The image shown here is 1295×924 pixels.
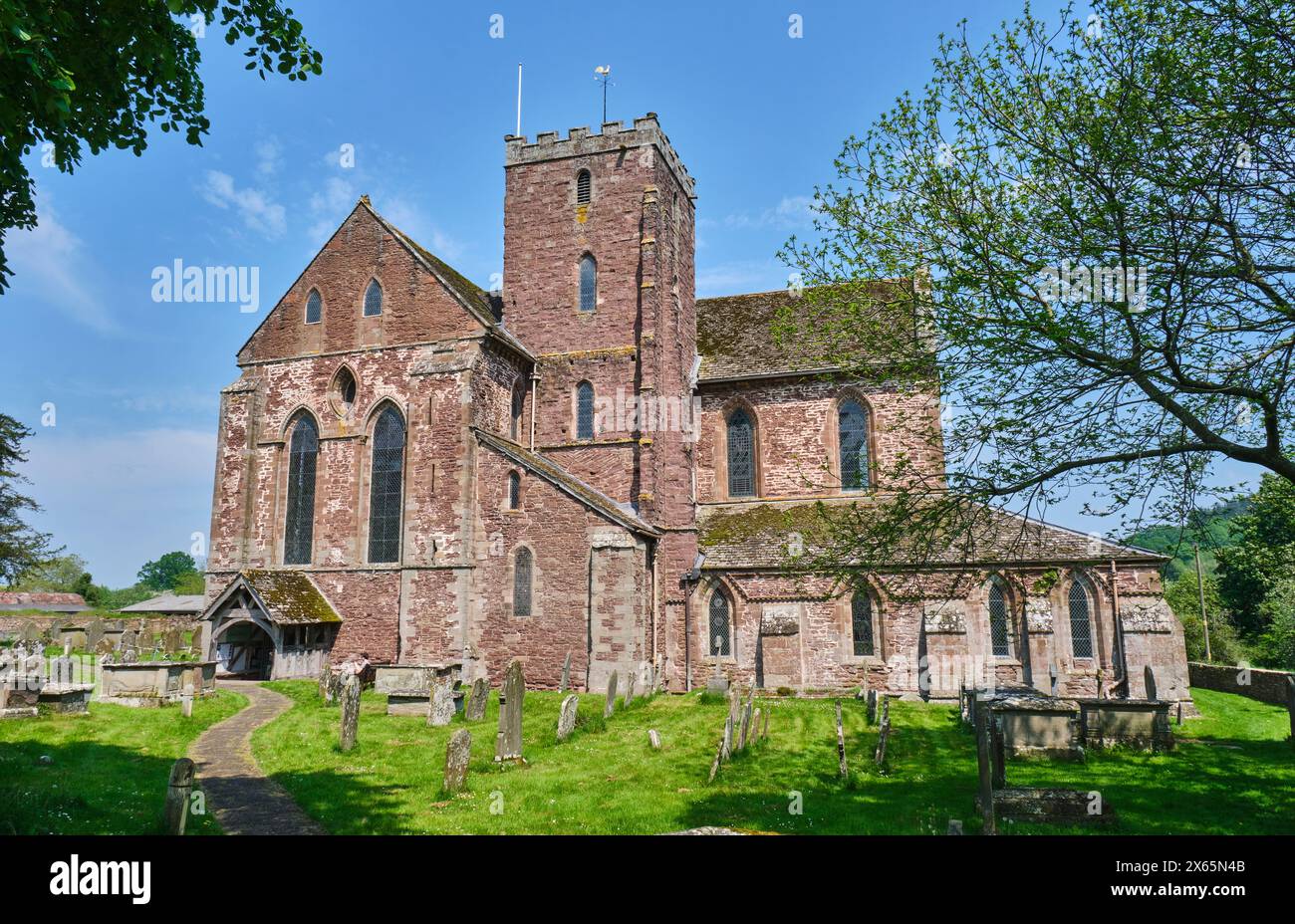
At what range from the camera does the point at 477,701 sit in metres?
18.2

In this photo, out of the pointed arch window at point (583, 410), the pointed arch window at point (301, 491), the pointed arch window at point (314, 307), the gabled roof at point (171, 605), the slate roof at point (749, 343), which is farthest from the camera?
the gabled roof at point (171, 605)

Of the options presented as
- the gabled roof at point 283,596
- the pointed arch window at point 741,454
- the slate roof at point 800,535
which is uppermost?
the pointed arch window at point 741,454

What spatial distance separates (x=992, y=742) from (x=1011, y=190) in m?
8.11

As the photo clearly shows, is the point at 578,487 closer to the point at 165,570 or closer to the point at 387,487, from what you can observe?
the point at 387,487

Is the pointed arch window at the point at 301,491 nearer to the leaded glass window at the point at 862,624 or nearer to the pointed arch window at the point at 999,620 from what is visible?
the leaded glass window at the point at 862,624

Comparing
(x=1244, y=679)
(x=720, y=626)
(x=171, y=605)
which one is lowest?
(x=1244, y=679)

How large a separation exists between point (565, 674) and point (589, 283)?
44.4 feet

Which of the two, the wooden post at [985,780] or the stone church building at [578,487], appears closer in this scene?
the wooden post at [985,780]

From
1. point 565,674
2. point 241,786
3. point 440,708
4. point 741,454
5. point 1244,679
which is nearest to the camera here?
point 241,786

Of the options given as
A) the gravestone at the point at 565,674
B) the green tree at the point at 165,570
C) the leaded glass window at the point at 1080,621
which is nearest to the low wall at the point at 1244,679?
the leaded glass window at the point at 1080,621

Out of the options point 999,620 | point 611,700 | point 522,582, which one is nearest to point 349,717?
point 611,700

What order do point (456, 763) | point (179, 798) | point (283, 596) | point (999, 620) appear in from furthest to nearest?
point (999, 620) → point (283, 596) → point (456, 763) → point (179, 798)

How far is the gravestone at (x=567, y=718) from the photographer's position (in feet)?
53.0

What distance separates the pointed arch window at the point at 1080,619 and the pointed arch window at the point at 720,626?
9770 mm
